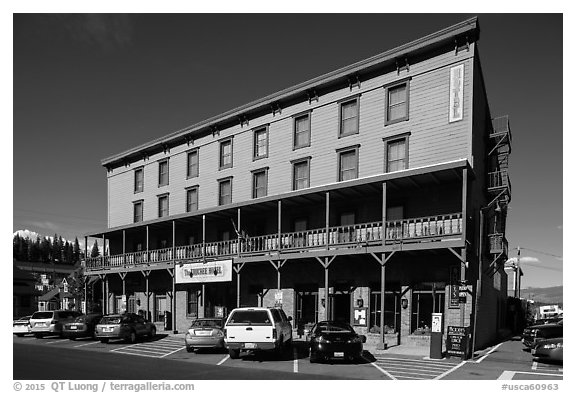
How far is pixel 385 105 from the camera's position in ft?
72.3

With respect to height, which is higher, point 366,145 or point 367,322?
point 366,145

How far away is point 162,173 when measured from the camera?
110 ft

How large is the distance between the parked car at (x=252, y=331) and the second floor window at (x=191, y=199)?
16162mm

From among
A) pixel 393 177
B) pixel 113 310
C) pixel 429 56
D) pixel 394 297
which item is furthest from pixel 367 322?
pixel 113 310

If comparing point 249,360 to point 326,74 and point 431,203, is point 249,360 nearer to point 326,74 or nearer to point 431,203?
point 431,203

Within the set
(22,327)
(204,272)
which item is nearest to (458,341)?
(204,272)

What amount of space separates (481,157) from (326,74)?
8529 millimetres

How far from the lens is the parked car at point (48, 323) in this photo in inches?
960

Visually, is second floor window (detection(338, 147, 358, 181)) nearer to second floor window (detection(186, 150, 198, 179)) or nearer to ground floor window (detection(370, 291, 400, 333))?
ground floor window (detection(370, 291, 400, 333))

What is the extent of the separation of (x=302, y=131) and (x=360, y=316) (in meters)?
10.2

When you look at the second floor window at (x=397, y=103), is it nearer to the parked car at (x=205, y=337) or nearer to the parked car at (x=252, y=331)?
the parked car at (x=252, y=331)

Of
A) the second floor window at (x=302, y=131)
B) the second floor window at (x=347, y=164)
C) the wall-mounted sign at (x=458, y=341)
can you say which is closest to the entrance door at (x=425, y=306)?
the wall-mounted sign at (x=458, y=341)

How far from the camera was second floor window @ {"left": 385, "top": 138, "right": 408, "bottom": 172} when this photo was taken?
21.3 meters

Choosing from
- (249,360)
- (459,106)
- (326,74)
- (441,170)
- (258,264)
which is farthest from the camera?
(258,264)
